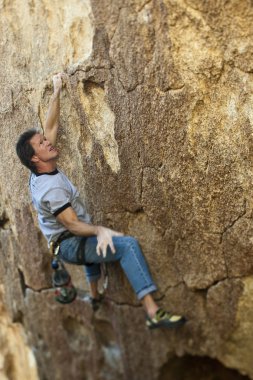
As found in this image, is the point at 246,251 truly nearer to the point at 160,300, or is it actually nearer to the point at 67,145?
the point at 160,300

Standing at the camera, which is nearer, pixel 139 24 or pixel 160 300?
pixel 139 24

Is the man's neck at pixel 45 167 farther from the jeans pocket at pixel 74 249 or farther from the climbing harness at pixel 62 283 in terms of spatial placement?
the climbing harness at pixel 62 283

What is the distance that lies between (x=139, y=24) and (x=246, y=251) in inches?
50.7

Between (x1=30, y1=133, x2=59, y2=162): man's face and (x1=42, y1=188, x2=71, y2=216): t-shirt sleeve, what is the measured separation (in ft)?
0.57

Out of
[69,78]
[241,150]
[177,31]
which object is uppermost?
[177,31]

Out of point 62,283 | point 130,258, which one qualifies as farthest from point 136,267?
point 62,283

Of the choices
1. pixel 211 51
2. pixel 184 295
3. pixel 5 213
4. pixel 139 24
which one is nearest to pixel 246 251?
pixel 184 295

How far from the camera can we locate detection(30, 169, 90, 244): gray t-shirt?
2.68 m

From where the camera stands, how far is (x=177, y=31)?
Answer: 244 cm

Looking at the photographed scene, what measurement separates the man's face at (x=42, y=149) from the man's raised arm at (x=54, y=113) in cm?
6

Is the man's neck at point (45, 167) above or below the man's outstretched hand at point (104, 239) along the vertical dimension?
above

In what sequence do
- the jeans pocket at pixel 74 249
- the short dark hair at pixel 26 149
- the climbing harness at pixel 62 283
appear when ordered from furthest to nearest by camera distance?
the climbing harness at pixel 62 283, the jeans pocket at pixel 74 249, the short dark hair at pixel 26 149

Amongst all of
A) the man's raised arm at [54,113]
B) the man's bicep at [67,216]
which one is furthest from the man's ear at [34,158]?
the man's bicep at [67,216]

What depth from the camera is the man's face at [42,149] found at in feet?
8.77
